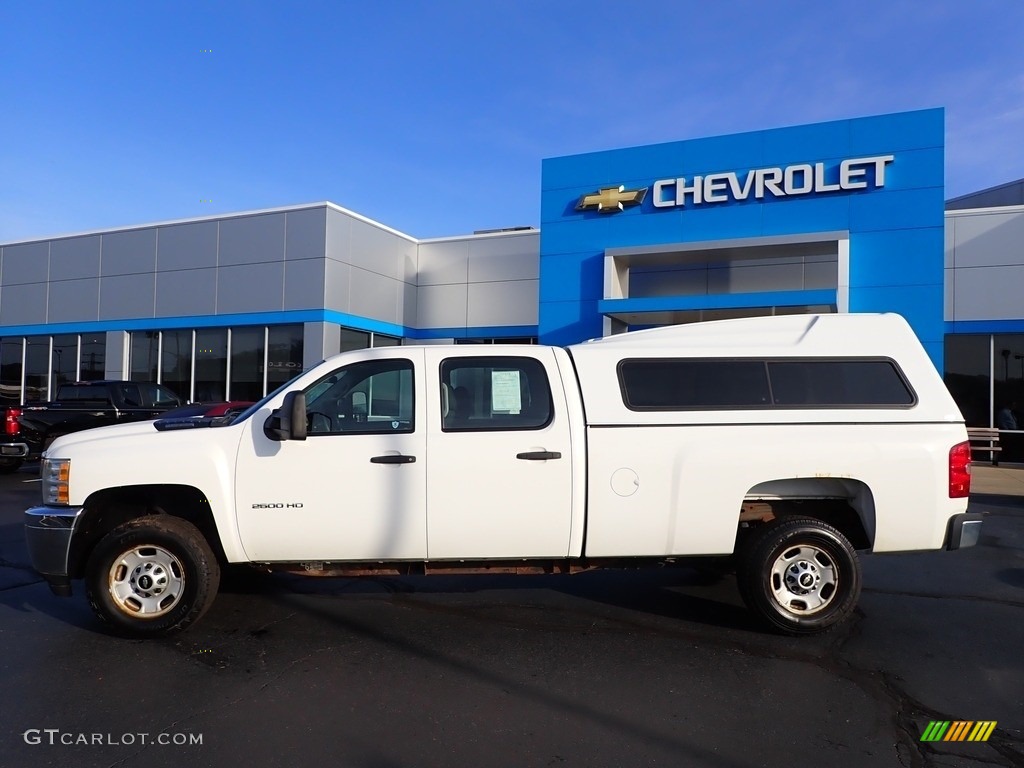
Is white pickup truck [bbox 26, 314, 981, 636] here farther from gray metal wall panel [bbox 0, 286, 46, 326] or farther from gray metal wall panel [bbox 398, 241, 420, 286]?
gray metal wall panel [bbox 0, 286, 46, 326]

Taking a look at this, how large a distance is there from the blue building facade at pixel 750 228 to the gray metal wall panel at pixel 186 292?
30.6ft

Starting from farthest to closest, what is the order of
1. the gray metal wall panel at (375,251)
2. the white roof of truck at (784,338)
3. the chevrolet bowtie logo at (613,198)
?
the gray metal wall panel at (375,251) → the chevrolet bowtie logo at (613,198) → the white roof of truck at (784,338)

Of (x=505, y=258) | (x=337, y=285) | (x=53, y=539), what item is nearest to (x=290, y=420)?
(x=53, y=539)

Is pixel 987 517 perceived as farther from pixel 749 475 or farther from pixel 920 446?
pixel 749 475

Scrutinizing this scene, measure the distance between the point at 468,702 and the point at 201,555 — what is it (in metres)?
2.14

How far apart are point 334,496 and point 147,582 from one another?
4.69 feet

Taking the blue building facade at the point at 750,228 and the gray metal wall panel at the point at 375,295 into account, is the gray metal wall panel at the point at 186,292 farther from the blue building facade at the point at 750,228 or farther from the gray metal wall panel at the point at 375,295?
the blue building facade at the point at 750,228

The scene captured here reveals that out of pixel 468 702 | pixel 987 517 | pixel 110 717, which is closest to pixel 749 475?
pixel 468 702

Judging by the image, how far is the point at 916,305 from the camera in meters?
14.4

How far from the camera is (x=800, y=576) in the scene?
4996 mm

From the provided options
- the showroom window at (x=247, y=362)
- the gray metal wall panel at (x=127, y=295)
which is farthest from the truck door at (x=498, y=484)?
the gray metal wall panel at (x=127, y=295)

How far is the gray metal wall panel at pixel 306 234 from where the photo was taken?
59.3ft

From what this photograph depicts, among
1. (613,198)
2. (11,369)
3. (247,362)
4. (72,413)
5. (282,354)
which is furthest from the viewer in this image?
(11,369)

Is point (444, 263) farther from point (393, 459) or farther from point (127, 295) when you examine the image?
point (393, 459)
